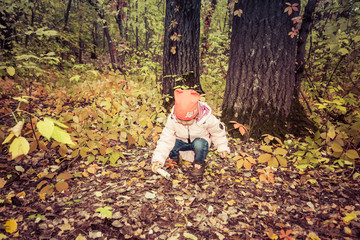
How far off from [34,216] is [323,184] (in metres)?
3.35

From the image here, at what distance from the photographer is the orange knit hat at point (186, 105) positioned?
2.08 meters

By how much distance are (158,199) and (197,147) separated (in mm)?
849

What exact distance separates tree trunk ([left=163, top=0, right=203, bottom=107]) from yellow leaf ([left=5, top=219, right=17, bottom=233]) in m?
3.21

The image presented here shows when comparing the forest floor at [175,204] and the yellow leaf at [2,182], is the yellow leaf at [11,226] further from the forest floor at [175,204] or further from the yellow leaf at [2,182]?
the yellow leaf at [2,182]

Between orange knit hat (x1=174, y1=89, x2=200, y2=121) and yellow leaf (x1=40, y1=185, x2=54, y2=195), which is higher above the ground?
orange knit hat (x1=174, y1=89, x2=200, y2=121)

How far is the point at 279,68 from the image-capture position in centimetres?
300

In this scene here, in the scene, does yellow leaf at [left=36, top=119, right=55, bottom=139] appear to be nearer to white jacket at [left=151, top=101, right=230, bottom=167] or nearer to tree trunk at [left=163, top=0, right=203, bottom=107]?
white jacket at [left=151, top=101, right=230, bottom=167]

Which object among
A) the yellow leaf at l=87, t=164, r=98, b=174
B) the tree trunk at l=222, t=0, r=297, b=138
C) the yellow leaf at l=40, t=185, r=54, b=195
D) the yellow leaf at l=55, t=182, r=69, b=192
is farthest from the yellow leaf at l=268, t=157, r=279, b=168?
the yellow leaf at l=40, t=185, r=54, b=195

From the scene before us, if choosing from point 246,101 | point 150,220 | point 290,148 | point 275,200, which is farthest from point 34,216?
point 290,148

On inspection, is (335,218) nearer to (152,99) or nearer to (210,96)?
(210,96)

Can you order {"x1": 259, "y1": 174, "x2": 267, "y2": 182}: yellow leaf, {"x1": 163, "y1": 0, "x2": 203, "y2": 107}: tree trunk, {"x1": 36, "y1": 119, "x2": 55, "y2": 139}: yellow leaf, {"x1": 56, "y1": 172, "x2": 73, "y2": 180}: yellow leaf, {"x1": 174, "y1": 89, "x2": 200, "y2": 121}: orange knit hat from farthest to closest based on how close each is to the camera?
{"x1": 163, "y1": 0, "x2": 203, "y2": 107}: tree trunk < {"x1": 259, "y1": 174, "x2": 267, "y2": 182}: yellow leaf < {"x1": 56, "y1": 172, "x2": 73, "y2": 180}: yellow leaf < {"x1": 174, "y1": 89, "x2": 200, "y2": 121}: orange knit hat < {"x1": 36, "y1": 119, "x2": 55, "y2": 139}: yellow leaf

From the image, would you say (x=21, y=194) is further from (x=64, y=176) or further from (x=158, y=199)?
(x=158, y=199)

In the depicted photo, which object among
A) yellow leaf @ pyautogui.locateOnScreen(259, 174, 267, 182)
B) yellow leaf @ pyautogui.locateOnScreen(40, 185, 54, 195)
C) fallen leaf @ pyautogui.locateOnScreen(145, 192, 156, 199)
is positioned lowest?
fallen leaf @ pyautogui.locateOnScreen(145, 192, 156, 199)

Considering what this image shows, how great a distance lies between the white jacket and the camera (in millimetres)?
2438
